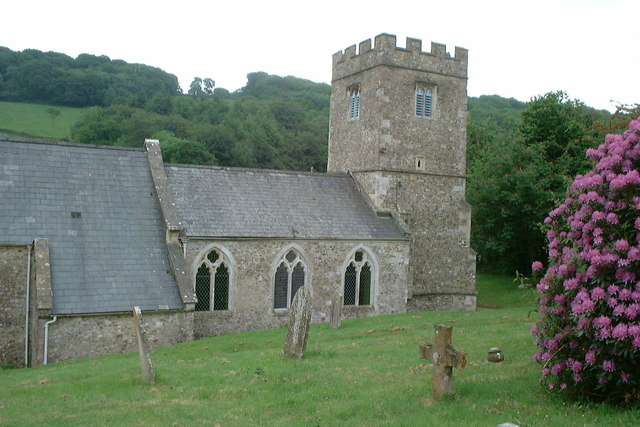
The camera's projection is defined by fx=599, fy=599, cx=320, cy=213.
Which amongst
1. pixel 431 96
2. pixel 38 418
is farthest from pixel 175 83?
pixel 38 418

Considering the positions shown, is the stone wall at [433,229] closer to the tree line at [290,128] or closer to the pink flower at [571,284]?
the tree line at [290,128]

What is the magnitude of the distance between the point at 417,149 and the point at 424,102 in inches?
88.9

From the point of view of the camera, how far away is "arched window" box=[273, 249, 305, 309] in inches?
909

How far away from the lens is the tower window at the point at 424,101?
91.1 feet

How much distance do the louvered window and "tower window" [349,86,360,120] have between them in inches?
109

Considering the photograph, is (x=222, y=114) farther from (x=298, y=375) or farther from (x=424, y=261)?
(x=298, y=375)

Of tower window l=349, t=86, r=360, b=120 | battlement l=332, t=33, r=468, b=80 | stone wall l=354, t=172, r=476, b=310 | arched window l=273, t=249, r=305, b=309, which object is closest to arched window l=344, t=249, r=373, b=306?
arched window l=273, t=249, r=305, b=309

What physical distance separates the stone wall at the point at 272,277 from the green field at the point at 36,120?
53706mm

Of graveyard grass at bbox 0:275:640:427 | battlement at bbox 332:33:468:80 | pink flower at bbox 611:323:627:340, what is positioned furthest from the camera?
battlement at bbox 332:33:468:80

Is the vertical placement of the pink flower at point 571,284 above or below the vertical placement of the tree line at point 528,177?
below

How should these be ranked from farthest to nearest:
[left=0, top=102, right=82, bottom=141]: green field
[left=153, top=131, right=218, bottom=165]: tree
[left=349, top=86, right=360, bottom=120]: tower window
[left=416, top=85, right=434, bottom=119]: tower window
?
[left=0, top=102, right=82, bottom=141]: green field → [left=153, top=131, right=218, bottom=165]: tree → [left=349, top=86, right=360, bottom=120]: tower window → [left=416, top=85, right=434, bottom=119]: tower window

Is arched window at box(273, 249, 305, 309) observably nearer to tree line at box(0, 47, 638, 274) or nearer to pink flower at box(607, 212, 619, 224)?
tree line at box(0, 47, 638, 274)

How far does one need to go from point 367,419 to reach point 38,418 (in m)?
5.54

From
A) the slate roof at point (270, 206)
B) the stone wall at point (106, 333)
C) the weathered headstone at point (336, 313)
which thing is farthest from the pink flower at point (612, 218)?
the slate roof at point (270, 206)
